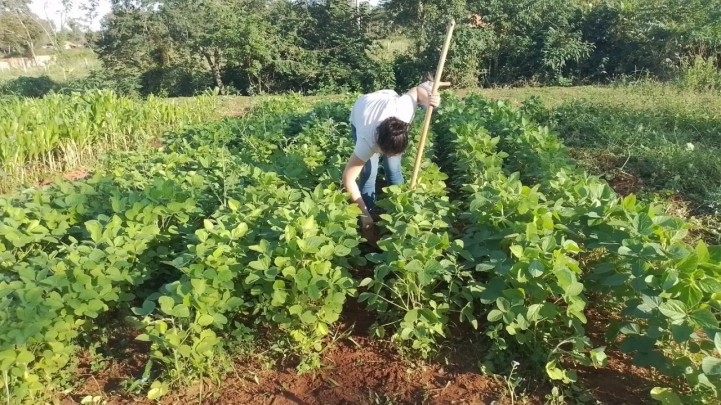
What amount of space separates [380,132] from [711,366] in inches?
87.3

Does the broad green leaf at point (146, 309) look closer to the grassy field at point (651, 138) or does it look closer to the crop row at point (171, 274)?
the crop row at point (171, 274)

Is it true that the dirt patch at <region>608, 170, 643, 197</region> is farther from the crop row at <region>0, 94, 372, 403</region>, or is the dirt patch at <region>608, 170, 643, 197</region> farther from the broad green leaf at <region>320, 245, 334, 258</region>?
the broad green leaf at <region>320, 245, 334, 258</region>

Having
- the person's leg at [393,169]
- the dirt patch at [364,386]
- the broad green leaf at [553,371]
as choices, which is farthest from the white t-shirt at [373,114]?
the broad green leaf at [553,371]

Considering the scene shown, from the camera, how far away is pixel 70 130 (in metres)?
6.52

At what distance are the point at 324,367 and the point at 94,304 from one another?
1272mm

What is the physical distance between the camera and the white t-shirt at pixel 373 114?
3412 mm

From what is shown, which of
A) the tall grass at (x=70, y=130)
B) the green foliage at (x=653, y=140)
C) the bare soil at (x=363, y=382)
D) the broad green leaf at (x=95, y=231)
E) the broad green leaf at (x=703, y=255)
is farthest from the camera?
the tall grass at (x=70, y=130)

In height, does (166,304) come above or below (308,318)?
above

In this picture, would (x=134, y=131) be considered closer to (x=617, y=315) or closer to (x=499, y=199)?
(x=499, y=199)

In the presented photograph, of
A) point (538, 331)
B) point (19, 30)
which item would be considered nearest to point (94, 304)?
point (538, 331)

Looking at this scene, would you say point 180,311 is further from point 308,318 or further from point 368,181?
point 368,181

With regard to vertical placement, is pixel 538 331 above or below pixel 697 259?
below

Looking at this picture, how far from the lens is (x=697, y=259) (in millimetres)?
2115

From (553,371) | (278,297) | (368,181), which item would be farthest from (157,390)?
(368,181)
